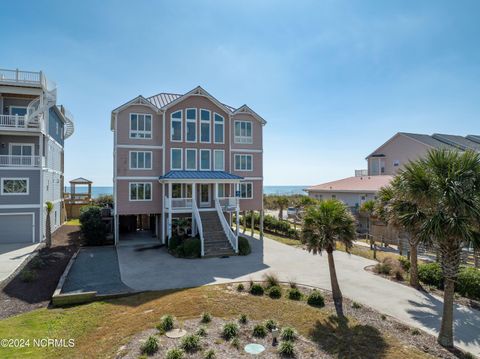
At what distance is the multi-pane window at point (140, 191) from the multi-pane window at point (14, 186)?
7705mm

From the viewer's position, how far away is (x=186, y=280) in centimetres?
1449

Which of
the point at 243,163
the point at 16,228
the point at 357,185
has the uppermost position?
the point at 243,163

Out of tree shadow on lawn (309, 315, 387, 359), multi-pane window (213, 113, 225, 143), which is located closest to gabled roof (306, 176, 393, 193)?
multi-pane window (213, 113, 225, 143)

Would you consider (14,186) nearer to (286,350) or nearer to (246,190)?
(246,190)

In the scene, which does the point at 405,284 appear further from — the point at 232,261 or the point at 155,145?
the point at 155,145

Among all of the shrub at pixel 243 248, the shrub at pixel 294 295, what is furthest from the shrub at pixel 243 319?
the shrub at pixel 243 248

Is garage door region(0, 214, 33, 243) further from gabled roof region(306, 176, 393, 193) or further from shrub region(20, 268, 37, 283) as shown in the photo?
gabled roof region(306, 176, 393, 193)

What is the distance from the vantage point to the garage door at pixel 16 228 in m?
22.0

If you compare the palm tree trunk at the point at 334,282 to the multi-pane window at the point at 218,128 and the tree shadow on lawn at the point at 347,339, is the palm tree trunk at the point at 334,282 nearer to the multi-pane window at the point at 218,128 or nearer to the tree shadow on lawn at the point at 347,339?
the tree shadow on lawn at the point at 347,339

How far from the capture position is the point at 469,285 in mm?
12805

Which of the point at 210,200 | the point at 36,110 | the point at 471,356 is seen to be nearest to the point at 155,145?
the point at 210,200

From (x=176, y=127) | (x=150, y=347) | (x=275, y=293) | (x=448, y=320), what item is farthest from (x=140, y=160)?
(x=448, y=320)

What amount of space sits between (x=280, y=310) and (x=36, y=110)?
23420 millimetres

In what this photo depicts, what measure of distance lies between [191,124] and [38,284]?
49.7 ft
